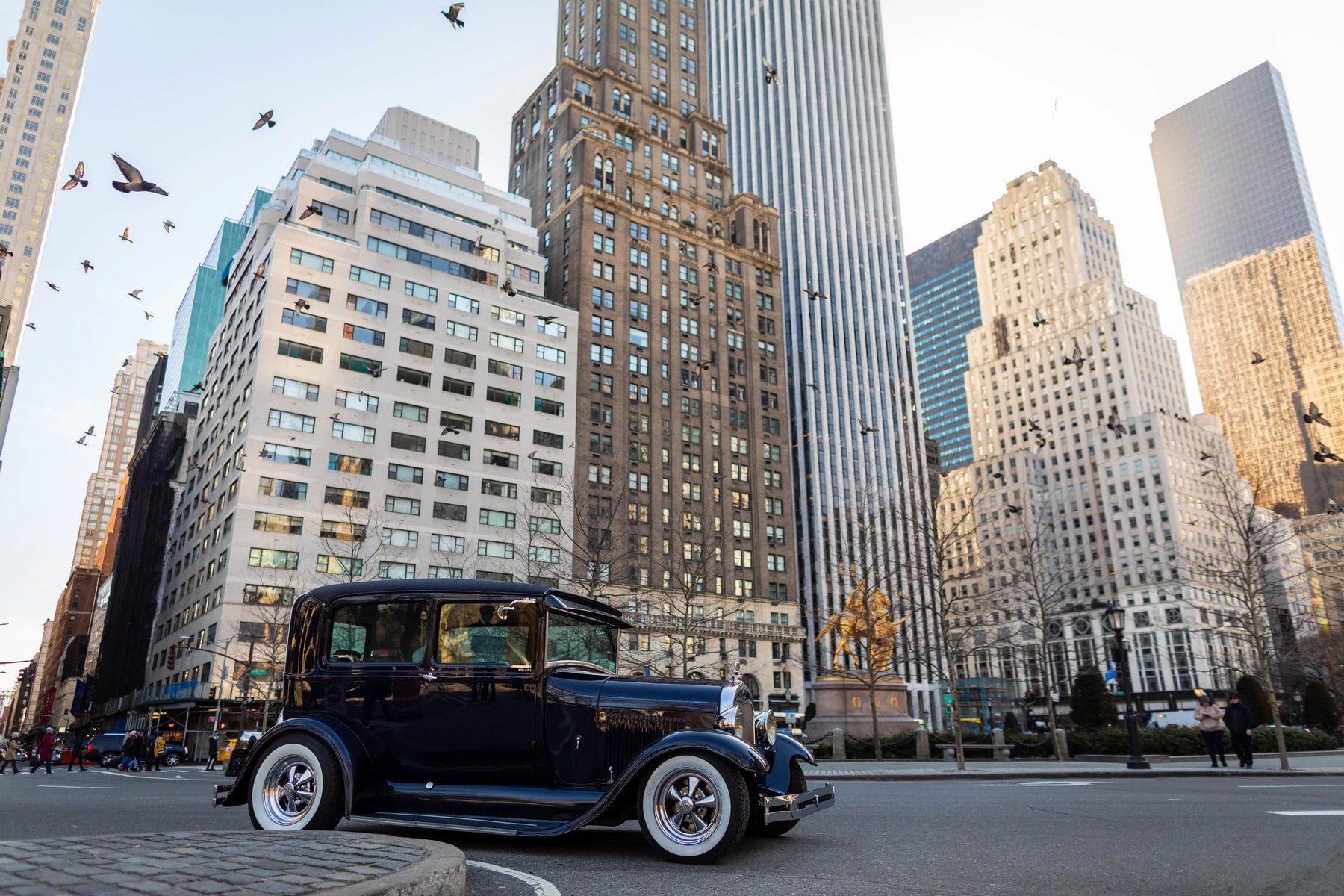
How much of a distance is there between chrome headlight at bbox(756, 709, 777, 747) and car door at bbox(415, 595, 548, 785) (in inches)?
78.5

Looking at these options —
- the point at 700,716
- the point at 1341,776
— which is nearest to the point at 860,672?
the point at 1341,776

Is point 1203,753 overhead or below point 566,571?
below

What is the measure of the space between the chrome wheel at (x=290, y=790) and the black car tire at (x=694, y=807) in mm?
3265

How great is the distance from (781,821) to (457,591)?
3721 millimetres

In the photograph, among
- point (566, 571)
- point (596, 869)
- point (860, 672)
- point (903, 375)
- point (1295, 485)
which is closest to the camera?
point (596, 869)

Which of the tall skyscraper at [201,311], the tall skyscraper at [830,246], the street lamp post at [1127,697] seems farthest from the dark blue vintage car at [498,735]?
the tall skyscraper at [201,311]

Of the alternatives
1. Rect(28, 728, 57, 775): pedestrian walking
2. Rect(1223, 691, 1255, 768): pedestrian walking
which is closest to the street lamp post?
Rect(1223, 691, 1255, 768): pedestrian walking

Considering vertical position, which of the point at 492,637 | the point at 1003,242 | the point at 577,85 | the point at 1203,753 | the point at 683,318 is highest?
the point at 1003,242

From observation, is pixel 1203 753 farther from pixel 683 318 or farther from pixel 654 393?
pixel 683 318

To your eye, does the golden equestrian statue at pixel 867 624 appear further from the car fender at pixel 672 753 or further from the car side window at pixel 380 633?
the car fender at pixel 672 753

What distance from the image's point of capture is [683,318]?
95.5m

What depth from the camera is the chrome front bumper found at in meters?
7.05

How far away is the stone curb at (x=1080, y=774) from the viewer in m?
18.9

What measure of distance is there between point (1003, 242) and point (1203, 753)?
156059mm
